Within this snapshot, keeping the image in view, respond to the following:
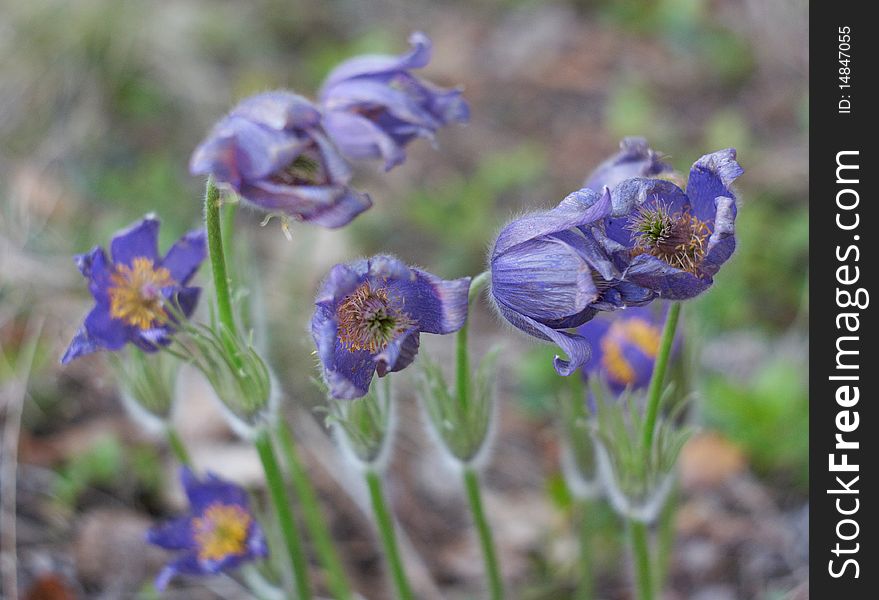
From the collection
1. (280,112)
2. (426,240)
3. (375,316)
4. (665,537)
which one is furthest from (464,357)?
(426,240)

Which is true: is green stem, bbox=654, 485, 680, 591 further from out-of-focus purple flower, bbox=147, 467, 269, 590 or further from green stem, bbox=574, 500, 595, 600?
out-of-focus purple flower, bbox=147, 467, 269, 590

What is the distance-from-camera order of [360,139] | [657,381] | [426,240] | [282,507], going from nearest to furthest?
1. [657,381]
2. [360,139]
3. [282,507]
4. [426,240]

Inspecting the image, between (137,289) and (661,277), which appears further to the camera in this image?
(137,289)

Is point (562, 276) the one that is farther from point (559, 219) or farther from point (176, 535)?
point (176, 535)

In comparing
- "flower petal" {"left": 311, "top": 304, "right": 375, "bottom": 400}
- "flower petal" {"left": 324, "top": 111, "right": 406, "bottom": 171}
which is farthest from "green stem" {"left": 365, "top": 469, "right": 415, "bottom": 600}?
"flower petal" {"left": 324, "top": 111, "right": 406, "bottom": 171}

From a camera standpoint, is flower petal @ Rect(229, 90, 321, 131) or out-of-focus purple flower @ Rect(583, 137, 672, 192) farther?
out-of-focus purple flower @ Rect(583, 137, 672, 192)

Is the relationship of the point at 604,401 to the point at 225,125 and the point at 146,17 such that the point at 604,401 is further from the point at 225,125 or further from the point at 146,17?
the point at 146,17

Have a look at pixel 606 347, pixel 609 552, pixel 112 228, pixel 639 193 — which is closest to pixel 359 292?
pixel 639 193
